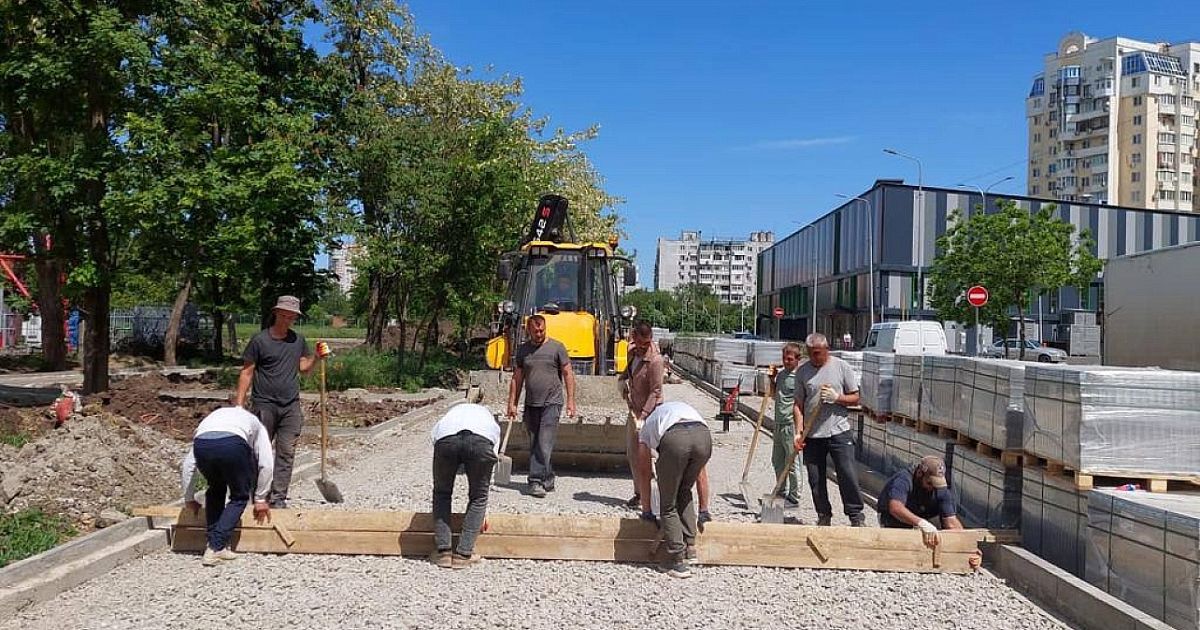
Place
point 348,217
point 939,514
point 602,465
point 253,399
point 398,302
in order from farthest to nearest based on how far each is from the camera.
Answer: point 398,302
point 348,217
point 602,465
point 253,399
point 939,514

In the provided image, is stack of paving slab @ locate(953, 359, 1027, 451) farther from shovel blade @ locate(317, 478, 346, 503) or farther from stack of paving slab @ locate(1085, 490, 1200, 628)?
shovel blade @ locate(317, 478, 346, 503)

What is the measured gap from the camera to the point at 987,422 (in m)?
8.09

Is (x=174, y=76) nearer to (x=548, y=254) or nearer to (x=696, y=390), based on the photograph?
(x=548, y=254)

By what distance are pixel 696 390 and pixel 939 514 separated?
21.4m

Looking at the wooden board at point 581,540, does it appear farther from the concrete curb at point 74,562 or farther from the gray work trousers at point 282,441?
the gray work trousers at point 282,441

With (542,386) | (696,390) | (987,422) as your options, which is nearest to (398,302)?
(696,390)

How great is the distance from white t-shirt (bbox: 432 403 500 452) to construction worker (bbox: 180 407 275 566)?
4.27 feet

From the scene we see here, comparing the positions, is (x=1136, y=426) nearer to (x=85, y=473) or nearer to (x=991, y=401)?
(x=991, y=401)

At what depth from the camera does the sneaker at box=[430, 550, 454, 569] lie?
22.9ft

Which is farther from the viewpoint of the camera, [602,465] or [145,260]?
[145,260]

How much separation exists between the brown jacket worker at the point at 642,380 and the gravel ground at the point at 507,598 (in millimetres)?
2004

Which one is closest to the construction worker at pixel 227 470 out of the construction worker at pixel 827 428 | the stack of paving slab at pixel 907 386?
the construction worker at pixel 827 428

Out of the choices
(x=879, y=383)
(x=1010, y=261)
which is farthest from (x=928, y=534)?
(x=1010, y=261)

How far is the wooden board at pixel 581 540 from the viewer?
23.5ft
